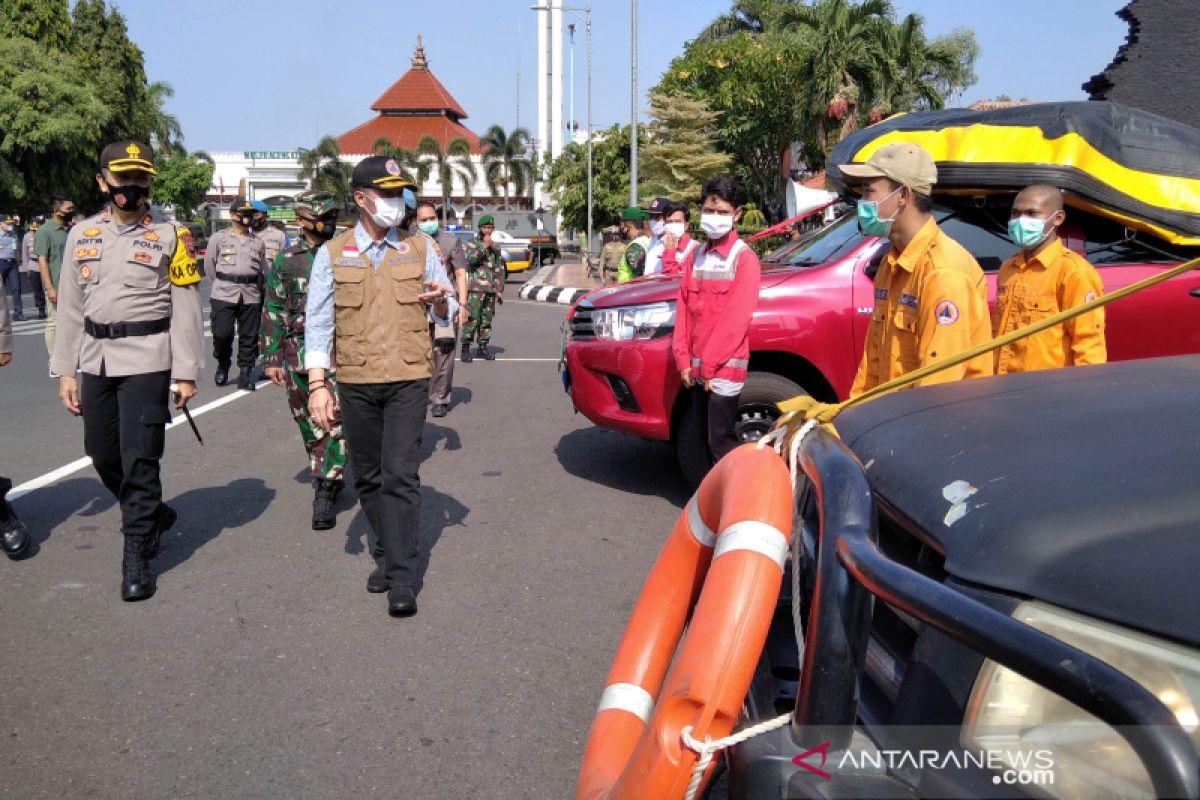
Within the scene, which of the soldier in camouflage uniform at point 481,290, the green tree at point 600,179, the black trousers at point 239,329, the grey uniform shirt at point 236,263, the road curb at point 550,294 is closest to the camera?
the black trousers at point 239,329

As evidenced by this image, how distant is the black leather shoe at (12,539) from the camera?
5.09m

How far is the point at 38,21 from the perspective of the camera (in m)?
38.8

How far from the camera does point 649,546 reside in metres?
5.36

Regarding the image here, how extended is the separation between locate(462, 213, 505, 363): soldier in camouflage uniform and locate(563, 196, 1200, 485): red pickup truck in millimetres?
6166

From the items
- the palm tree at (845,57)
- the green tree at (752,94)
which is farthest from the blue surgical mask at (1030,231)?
the green tree at (752,94)

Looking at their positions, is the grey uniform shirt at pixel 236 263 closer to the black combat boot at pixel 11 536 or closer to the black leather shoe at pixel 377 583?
the black combat boot at pixel 11 536

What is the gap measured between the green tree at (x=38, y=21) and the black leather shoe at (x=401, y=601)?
40.6 m

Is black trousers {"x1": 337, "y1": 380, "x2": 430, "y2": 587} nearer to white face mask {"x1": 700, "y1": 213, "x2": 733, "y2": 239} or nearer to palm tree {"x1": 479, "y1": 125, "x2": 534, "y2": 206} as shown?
white face mask {"x1": 700, "y1": 213, "x2": 733, "y2": 239}

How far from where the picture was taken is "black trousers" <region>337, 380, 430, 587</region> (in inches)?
178

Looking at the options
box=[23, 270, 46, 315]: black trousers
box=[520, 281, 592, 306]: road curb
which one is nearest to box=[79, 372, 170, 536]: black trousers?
box=[23, 270, 46, 315]: black trousers

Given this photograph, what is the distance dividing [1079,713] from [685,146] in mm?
36758

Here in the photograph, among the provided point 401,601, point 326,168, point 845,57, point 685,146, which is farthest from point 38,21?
point 401,601

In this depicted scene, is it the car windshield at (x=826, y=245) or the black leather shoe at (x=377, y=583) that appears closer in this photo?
the black leather shoe at (x=377, y=583)

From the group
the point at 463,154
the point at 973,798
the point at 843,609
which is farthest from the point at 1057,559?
the point at 463,154
